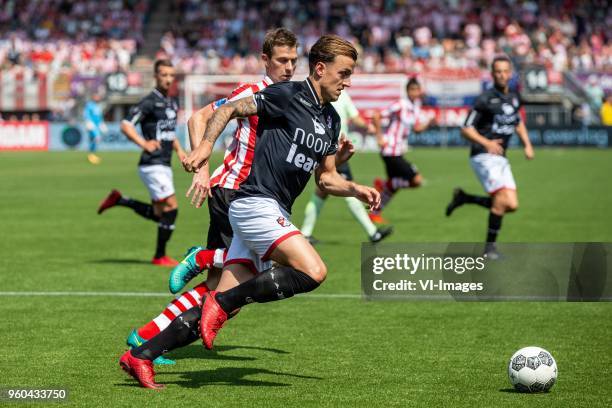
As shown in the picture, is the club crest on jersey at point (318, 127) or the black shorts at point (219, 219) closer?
the club crest on jersey at point (318, 127)

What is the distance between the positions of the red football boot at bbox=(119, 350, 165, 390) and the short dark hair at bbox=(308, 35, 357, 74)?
6.91ft

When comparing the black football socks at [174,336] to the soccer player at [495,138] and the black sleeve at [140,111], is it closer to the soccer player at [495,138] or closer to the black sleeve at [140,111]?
the black sleeve at [140,111]

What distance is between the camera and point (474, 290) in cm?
1019

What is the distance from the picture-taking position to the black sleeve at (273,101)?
692 cm

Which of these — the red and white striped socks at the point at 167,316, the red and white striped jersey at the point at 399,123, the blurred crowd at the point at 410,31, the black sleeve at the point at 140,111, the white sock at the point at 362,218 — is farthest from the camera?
the blurred crowd at the point at 410,31

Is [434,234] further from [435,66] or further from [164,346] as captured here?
[435,66]

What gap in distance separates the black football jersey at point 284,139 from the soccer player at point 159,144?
582 cm

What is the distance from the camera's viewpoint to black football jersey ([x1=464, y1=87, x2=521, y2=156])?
13.8 m

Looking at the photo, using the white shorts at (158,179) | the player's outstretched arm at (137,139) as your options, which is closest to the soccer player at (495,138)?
the white shorts at (158,179)

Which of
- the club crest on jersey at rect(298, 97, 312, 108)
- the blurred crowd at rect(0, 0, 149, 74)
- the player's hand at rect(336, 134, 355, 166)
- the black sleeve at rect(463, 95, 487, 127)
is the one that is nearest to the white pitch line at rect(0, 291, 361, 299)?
the black sleeve at rect(463, 95, 487, 127)

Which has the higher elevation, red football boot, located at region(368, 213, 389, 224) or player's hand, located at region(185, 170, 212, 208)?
player's hand, located at region(185, 170, 212, 208)

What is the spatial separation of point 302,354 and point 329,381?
3.24 feet

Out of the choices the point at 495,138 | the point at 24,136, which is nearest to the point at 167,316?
the point at 495,138

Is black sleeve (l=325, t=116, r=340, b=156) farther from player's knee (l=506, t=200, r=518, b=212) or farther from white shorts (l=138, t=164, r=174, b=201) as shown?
player's knee (l=506, t=200, r=518, b=212)
